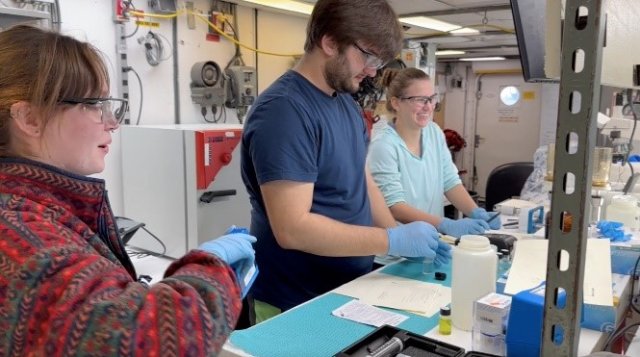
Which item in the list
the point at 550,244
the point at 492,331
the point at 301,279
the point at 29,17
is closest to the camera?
the point at 550,244

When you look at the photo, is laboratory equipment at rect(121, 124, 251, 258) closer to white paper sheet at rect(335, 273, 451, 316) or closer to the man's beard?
the man's beard

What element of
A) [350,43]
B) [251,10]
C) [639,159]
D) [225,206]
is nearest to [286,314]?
[350,43]

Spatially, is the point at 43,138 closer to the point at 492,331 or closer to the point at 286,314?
the point at 286,314

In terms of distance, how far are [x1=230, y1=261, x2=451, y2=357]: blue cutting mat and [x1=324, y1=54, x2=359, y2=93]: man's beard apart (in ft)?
2.16

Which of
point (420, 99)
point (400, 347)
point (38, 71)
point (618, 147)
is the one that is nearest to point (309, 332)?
point (400, 347)

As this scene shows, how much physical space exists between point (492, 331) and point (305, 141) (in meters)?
0.72

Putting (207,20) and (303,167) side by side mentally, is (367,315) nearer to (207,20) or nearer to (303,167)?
(303,167)

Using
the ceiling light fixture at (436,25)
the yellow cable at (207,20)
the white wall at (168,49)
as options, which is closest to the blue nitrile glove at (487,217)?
the white wall at (168,49)

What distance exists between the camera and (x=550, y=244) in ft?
1.70

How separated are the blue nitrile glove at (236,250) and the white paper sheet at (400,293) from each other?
0.44 metres

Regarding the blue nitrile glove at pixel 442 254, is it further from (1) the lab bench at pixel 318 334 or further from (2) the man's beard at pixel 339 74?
(2) the man's beard at pixel 339 74

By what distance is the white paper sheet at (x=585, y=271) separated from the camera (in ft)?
3.28

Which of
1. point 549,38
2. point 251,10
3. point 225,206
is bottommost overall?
point 225,206

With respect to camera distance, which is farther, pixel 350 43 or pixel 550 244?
pixel 350 43
